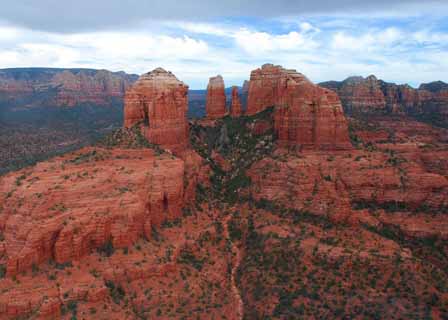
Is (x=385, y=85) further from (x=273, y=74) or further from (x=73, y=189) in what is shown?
(x=73, y=189)

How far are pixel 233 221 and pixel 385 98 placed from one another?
81053mm

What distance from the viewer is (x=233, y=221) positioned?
56250 mm

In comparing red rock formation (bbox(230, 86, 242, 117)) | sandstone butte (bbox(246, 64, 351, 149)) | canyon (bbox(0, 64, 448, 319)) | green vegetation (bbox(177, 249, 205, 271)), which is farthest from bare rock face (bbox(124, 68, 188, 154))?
green vegetation (bbox(177, 249, 205, 271))

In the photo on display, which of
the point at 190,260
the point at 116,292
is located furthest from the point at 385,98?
the point at 116,292

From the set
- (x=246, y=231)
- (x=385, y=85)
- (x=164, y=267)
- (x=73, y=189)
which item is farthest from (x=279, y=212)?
(x=385, y=85)

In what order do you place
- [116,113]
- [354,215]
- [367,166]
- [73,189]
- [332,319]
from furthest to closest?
1. [116,113]
2. [367,166]
3. [354,215]
4. [73,189]
5. [332,319]

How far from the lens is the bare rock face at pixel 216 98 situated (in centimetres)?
8200

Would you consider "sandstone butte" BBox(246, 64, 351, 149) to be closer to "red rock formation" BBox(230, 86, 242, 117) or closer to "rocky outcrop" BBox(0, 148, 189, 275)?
"red rock formation" BBox(230, 86, 242, 117)

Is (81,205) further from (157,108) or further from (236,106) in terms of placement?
(236,106)

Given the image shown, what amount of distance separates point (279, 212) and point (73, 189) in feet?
79.7

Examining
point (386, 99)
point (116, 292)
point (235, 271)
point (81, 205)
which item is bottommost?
point (235, 271)

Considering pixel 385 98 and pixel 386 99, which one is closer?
pixel 385 98

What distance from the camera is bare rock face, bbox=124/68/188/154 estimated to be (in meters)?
60.2

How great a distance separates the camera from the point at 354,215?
51.9 metres
